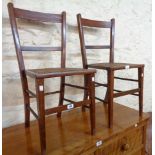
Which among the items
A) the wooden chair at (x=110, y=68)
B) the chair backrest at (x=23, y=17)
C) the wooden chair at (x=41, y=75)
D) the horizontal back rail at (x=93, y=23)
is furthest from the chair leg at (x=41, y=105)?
the horizontal back rail at (x=93, y=23)

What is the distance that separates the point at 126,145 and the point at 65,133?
1.39 ft

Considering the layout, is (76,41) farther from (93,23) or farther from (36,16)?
(36,16)

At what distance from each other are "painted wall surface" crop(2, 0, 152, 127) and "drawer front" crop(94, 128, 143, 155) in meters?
0.61

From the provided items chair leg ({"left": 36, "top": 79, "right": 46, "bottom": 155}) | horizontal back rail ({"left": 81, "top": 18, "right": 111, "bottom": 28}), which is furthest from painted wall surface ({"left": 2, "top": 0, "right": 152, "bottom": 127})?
chair leg ({"left": 36, "top": 79, "right": 46, "bottom": 155})

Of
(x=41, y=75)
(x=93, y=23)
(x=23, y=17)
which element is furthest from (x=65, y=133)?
(x=93, y=23)

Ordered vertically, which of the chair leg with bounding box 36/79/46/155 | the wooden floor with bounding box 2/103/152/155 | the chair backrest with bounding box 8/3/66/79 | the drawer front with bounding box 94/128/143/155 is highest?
the chair backrest with bounding box 8/3/66/79

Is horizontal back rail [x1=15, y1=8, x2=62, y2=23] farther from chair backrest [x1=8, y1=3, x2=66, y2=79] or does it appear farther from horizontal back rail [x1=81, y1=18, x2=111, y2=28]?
horizontal back rail [x1=81, y1=18, x2=111, y2=28]

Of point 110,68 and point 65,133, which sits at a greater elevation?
point 110,68

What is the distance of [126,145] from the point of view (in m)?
1.27

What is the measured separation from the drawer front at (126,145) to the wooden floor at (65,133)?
7 centimetres

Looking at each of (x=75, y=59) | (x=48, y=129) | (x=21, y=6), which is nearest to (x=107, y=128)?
(x=48, y=129)

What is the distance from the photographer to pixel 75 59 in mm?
1670

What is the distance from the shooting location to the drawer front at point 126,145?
3.84ft

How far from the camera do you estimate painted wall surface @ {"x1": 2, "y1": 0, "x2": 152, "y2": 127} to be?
1.36 meters
